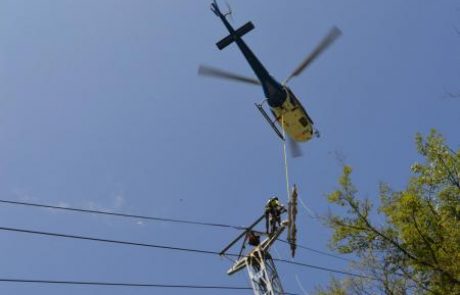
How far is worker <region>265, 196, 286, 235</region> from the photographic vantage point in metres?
12.1

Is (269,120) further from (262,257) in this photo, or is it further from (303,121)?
(262,257)

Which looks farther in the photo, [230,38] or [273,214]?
[230,38]

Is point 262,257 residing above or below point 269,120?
below

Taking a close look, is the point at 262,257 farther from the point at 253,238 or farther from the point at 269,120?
the point at 269,120

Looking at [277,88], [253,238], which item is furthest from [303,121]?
[253,238]

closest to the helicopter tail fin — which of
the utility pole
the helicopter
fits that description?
the helicopter

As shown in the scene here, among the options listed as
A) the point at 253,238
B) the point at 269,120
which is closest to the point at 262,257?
the point at 253,238

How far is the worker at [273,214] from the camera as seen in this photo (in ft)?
39.7

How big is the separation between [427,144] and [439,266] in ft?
14.7

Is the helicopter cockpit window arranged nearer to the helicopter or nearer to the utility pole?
the helicopter

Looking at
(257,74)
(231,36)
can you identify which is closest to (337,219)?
(257,74)

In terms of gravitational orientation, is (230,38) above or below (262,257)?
above

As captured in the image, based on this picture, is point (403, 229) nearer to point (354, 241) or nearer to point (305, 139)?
point (354, 241)

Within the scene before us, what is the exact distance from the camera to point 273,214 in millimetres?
12289
